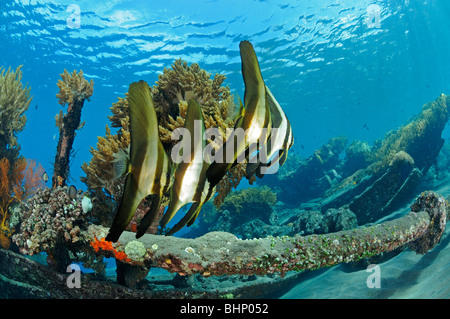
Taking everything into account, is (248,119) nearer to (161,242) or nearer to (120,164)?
(120,164)

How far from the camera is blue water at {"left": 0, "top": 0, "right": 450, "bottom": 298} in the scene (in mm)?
20078

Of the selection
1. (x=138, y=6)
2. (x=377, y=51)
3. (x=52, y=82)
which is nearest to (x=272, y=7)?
(x=138, y=6)

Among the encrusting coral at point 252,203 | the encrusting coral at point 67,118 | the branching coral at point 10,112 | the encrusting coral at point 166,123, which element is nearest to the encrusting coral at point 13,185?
the branching coral at point 10,112

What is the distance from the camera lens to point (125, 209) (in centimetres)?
92

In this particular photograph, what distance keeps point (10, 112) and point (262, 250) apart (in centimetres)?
834

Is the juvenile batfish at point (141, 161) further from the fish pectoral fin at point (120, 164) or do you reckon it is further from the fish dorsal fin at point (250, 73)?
the fish dorsal fin at point (250, 73)

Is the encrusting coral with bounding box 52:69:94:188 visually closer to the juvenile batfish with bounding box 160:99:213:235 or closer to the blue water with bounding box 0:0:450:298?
the juvenile batfish with bounding box 160:99:213:235

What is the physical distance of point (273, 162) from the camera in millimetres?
1536

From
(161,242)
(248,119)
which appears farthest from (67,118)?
(248,119)

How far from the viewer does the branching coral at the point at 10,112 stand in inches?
279

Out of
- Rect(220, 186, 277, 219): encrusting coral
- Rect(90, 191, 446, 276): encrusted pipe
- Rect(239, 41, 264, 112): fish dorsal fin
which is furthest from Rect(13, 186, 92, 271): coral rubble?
Rect(220, 186, 277, 219): encrusting coral

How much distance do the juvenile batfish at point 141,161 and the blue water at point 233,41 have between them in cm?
1710

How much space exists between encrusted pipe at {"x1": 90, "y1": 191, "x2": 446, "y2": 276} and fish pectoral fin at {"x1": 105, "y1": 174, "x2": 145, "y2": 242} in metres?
3.03
